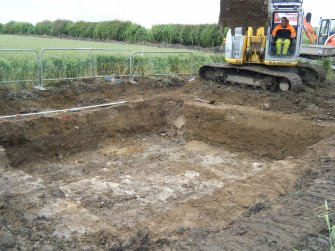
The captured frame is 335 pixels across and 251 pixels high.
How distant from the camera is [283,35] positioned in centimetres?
1173

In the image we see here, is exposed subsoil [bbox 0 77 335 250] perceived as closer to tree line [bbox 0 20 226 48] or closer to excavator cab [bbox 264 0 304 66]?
excavator cab [bbox 264 0 304 66]

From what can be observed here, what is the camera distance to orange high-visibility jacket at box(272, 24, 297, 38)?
11562 mm

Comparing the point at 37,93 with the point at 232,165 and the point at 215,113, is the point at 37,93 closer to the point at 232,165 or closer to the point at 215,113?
the point at 215,113

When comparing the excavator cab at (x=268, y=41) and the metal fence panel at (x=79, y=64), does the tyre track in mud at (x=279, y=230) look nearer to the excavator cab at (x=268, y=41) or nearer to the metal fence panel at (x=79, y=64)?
the excavator cab at (x=268, y=41)

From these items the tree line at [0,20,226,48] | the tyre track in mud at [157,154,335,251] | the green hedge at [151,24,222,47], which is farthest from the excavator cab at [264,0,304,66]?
the green hedge at [151,24,222,47]

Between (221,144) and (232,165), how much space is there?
53.3 inches

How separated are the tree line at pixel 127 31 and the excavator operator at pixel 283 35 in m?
12.7

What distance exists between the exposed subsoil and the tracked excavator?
1.82 feet

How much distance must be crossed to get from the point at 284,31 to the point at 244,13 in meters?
1.66

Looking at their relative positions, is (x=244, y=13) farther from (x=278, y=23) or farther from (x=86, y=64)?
(x=86, y=64)

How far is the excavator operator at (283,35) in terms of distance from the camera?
37.9 ft

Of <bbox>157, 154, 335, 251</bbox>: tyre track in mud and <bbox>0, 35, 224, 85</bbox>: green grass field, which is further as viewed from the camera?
<bbox>0, 35, 224, 85</bbox>: green grass field

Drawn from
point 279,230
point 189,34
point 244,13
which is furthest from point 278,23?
point 189,34

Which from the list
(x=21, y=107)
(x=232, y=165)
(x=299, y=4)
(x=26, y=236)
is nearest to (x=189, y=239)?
(x=26, y=236)
